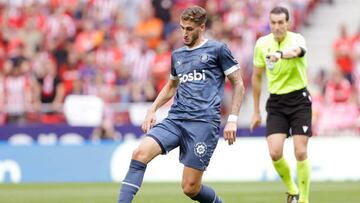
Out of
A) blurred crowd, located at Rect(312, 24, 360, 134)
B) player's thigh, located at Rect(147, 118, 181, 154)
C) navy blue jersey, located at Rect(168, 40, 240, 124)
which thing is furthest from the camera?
blurred crowd, located at Rect(312, 24, 360, 134)

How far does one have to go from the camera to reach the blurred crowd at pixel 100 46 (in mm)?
23875

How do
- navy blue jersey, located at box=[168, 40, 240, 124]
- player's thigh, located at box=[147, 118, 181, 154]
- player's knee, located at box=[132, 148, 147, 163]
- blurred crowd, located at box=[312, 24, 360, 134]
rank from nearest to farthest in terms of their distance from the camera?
player's knee, located at box=[132, 148, 147, 163] < player's thigh, located at box=[147, 118, 181, 154] < navy blue jersey, located at box=[168, 40, 240, 124] < blurred crowd, located at box=[312, 24, 360, 134]

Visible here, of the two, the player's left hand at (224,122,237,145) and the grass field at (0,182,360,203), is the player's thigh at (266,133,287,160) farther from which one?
the player's left hand at (224,122,237,145)

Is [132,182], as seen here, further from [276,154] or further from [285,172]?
[285,172]

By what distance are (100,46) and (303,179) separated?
12.3 metres

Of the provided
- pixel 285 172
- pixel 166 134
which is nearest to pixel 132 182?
pixel 166 134

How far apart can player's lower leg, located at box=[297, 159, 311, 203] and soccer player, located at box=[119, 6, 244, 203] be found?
7.61 feet

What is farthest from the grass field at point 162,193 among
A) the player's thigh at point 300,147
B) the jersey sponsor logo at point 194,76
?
the jersey sponsor logo at point 194,76

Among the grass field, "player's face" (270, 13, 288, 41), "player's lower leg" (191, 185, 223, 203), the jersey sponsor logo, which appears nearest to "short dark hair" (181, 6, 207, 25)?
the jersey sponsor logo

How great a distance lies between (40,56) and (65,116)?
2129mm

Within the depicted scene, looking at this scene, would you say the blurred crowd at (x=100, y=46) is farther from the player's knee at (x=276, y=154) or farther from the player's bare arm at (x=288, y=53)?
the player's bare arm at (x=288, y=53)

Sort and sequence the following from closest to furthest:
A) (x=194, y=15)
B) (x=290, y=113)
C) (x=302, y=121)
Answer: (x=194, y=15) → (x=302, y=121) → (x=290, y=113)

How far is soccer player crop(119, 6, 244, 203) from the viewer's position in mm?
11359

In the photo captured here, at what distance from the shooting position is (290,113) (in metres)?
14.2
